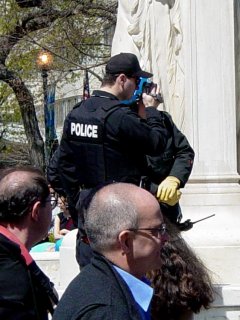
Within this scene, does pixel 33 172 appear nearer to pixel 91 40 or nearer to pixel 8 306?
pixel 8 306

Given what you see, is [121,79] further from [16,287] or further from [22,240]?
[16,287]

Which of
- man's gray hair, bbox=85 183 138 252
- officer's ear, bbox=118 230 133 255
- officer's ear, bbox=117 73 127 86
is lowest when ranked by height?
officer's ear, bbox=118 230 133 255

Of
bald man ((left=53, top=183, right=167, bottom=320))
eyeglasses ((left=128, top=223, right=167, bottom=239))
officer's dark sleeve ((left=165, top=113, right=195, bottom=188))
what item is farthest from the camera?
officer's dark sleeve ((left=165, top=113, right=195, bottom=188))

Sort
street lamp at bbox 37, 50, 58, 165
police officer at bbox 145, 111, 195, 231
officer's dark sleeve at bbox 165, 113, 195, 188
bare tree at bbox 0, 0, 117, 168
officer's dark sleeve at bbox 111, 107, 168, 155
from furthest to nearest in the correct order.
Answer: street lamp at bbox 37, 50, 58, 165
bare tree at bbox 0, 0, 117, 168
officer's dark sleeve at bbox 165, 113, 195, 188
police officer at bbox 145, 111, 195, 231
officer's dark sleeve at bbox 111, 107, 168, 155

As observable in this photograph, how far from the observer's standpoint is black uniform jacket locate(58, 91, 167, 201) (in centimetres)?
500

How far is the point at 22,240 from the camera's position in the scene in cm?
379

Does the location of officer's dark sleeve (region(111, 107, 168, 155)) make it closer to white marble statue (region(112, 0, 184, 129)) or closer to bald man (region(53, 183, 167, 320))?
bald man (region(53, 183, 167, 320))

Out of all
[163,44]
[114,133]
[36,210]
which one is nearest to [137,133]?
[114,133]

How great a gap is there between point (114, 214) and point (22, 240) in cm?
85

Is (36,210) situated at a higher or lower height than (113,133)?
lower

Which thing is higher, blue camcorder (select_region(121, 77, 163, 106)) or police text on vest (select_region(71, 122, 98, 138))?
blue camcorder (select_region(121, 77, 163, 106))

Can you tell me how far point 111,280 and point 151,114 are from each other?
93.6 inches

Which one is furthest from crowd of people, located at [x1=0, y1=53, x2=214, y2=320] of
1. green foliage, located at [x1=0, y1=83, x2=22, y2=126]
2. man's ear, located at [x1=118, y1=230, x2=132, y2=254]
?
green foliage, located at [x1=0, y1=83, x2=22, y2=126]

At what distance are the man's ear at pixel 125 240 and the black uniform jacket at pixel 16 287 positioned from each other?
77cm
